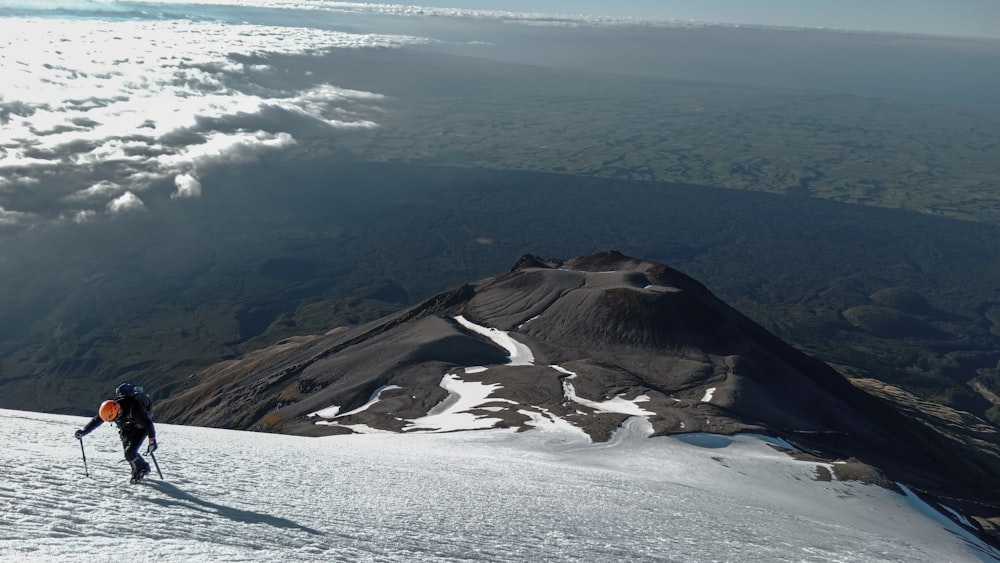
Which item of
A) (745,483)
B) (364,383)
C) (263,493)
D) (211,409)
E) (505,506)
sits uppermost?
(263,493)

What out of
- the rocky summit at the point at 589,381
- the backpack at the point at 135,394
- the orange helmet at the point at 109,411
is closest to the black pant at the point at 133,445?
the backpack at the point at 135,394

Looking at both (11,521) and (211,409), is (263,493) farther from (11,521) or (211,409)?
(211,409)

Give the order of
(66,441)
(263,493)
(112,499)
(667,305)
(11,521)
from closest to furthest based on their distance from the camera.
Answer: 1. (11,521)
2. (112,499)
3. (263,493)
4. (66,441)
5. (667,305)

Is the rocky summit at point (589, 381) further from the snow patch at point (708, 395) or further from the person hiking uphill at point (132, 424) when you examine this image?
the person hiking uphill at point (132, 424)

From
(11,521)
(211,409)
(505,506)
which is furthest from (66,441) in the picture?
(211,409)

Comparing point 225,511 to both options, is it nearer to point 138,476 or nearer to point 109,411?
point 138,476

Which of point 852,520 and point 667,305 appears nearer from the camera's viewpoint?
point 852,520

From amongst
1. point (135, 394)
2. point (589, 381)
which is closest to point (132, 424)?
point (135, 394)
